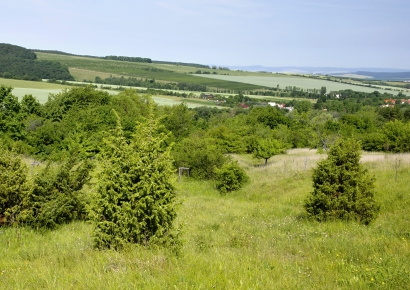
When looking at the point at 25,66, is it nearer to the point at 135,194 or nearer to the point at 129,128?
the point at 129,128

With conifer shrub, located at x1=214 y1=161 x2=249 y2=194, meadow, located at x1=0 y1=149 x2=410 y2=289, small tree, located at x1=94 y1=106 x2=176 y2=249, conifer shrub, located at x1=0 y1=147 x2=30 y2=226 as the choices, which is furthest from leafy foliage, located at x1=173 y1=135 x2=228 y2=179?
small tree, located at x1=94 y1=106 x2=176 y2=249

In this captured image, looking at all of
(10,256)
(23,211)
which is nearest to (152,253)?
(10,256)

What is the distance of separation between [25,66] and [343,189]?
112866mm

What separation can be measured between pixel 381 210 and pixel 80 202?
31.3ft

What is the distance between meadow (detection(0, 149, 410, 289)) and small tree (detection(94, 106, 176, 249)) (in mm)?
278

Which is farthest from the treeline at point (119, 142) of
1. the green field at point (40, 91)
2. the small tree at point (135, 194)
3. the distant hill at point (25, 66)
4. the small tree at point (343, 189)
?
the distant hill at point (25, 66)

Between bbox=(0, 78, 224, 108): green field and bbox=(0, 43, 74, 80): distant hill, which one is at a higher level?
bbox=(0, 43, 74, 80): distant hill

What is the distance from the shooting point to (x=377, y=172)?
58.8 feet

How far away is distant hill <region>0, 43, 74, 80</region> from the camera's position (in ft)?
337

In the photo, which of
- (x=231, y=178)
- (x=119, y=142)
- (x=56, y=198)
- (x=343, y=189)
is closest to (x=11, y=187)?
(x=56, y=198)

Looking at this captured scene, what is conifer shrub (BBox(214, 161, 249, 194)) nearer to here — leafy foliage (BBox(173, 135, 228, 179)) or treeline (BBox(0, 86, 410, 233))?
treeline (BBox(0, 86, 410, 233))

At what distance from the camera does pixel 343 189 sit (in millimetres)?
11609

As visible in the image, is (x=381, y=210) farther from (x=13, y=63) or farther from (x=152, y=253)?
(x=13, y=63)

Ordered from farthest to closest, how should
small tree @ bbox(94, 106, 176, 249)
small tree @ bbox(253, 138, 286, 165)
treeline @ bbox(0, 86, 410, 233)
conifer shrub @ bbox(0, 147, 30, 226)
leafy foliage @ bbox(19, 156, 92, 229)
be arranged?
1. small tree @ bbox(253, 138, 286, 165)
2. leafy foliage @ bbox(19, 156, 92, 229)
3. conifer shrub @ bbox(0, 147, 30, 226)
4. treeline @ bbox(0, 86, 410, 233)
5. small tree @ bbox(94, 106, 176, 249)
